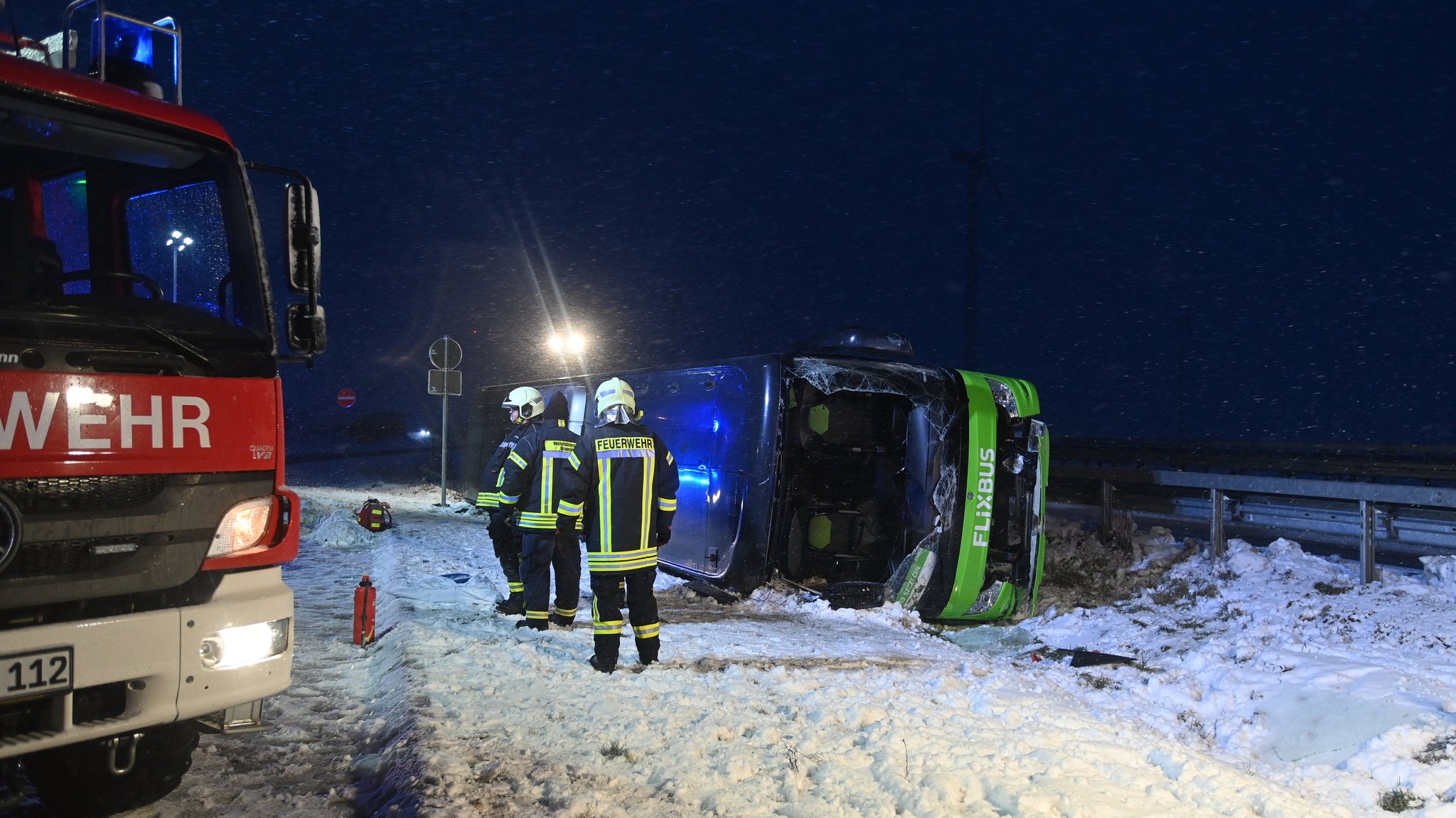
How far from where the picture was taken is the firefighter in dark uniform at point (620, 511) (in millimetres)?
5520

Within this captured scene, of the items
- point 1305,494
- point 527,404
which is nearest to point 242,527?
point 527,404

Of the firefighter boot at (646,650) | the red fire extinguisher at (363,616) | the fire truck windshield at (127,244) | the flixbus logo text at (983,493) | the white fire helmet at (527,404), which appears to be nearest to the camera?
the fire truck windshield at (127,244)

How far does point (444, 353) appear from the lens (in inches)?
571

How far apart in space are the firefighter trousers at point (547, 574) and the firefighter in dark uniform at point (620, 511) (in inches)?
30.7

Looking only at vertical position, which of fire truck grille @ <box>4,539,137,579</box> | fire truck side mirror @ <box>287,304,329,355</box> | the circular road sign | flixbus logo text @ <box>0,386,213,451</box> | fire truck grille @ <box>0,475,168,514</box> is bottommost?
fire truck grille @ <box>4,539,137,579</box>

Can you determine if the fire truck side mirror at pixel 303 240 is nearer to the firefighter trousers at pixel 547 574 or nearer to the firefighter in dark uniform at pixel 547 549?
the firefighter in dark uniform at pixel 547 549

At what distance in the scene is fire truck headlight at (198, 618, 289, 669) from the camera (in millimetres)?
3307

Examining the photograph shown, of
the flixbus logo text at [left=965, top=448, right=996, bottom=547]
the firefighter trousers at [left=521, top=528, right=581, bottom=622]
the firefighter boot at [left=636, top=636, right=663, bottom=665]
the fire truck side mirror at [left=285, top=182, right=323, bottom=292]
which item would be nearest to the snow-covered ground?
the firefighter boot at [left=636, top=636, right=663, bottom=665]

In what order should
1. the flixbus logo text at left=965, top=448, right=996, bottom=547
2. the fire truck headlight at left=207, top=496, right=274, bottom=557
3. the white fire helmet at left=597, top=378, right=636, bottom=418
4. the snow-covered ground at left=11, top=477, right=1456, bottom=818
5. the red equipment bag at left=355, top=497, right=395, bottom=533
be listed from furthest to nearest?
the red equipment bag at left=355, top=497, right=395, bottom=533, the flixbus logo text at left=965, top=448, right=996, bottom=547, the white fire helmet at left=597, top=378, right=636, bottom=418, the snow-covered ground at left=11, top=477, right=1456, bottom=818, the fire truck headlight at left=207, top=496, right=274, bottom=557

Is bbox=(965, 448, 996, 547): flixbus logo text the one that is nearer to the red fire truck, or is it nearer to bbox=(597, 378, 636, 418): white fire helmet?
bbox=(597, 378, 636, 418): white fire helmet

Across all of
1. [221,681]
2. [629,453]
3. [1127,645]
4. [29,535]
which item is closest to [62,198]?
[29,535]

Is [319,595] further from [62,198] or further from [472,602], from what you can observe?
[62,198]

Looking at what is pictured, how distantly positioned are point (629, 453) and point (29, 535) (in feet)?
10.3

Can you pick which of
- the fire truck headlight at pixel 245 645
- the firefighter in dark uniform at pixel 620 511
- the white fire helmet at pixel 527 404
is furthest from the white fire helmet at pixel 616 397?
the fire truck headlight at pixel 245 645
